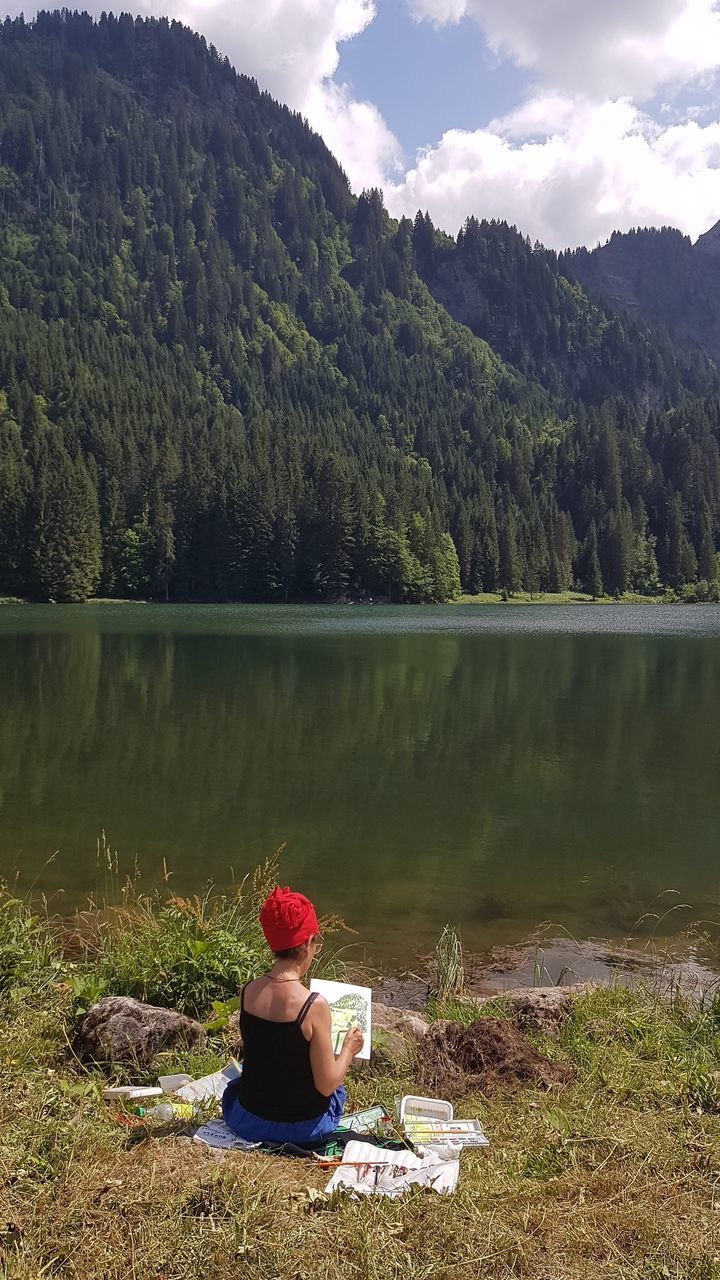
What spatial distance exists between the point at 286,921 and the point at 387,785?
15.8 meters

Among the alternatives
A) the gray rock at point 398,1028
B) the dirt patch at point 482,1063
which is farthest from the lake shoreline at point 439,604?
the dirt patch at point 482,1063

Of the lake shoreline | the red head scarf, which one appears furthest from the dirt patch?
the lake shoreline

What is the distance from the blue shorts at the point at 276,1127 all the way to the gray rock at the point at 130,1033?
177cm

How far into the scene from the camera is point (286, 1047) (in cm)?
553

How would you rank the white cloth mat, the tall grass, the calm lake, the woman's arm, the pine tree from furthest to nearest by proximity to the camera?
the pine tree < the calm lake < the tall grass < the woman's arm < the white cloth mat

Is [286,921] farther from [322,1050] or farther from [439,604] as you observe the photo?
[439,604]

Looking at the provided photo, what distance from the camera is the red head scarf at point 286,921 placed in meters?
5.47

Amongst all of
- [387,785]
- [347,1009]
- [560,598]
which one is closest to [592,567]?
[560,598]

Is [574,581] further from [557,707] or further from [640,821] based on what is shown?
[640,821]

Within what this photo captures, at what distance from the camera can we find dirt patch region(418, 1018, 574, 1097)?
6.93 meters

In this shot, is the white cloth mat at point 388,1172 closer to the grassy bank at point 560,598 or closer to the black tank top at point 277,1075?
the black tank top at point 277,1075

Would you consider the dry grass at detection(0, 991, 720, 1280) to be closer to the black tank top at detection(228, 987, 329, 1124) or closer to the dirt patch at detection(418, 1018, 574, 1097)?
the black tank top at detection(228, 987, 329, 1124)

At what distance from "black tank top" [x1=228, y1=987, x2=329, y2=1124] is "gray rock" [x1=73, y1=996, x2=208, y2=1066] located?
1.93 m

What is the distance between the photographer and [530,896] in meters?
14.3
